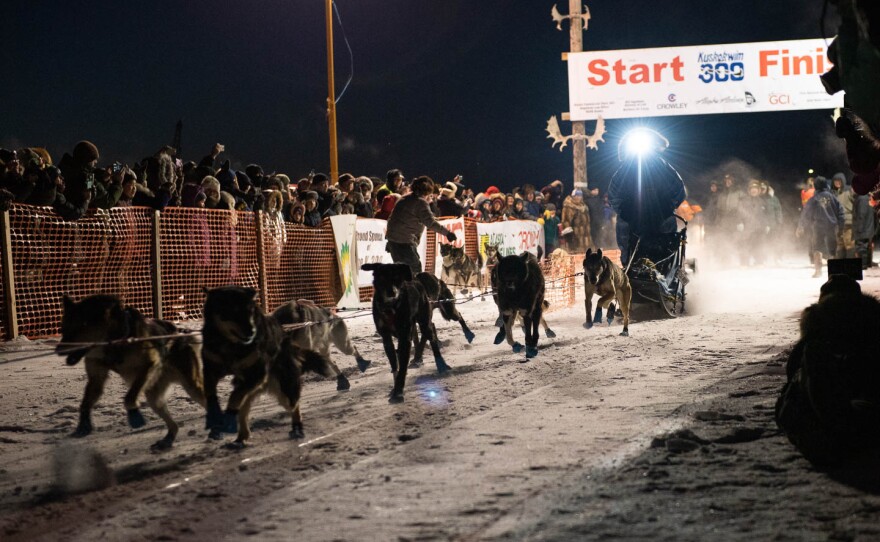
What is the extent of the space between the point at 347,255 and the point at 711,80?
18.0 meters

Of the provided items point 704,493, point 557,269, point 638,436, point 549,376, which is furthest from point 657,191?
point 704,493

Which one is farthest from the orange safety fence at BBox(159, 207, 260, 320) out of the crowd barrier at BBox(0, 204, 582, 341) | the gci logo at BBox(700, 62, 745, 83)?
the gci logo at BBox(700, 62, 745, 83)

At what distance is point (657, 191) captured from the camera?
420 inches

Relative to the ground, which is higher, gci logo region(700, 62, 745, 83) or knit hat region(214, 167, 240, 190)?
gci logo region(700, 62, 745, 83)

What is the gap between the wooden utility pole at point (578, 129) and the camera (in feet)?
71.4

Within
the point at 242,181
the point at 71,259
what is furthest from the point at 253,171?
the point at 71,259

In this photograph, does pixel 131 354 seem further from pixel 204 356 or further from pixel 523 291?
pixel 523 291

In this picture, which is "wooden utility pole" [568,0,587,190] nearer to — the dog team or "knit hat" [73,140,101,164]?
"knit hat" [73,140,101,164]

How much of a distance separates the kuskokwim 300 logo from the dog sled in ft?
55.3

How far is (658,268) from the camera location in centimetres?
1084

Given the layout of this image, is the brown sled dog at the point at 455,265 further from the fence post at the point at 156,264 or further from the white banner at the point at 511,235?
the fence post at the point at 156,264

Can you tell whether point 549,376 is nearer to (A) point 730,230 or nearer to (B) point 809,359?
(B) point 809,359

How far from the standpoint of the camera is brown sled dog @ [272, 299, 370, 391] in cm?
550

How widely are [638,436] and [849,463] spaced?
1035mm
